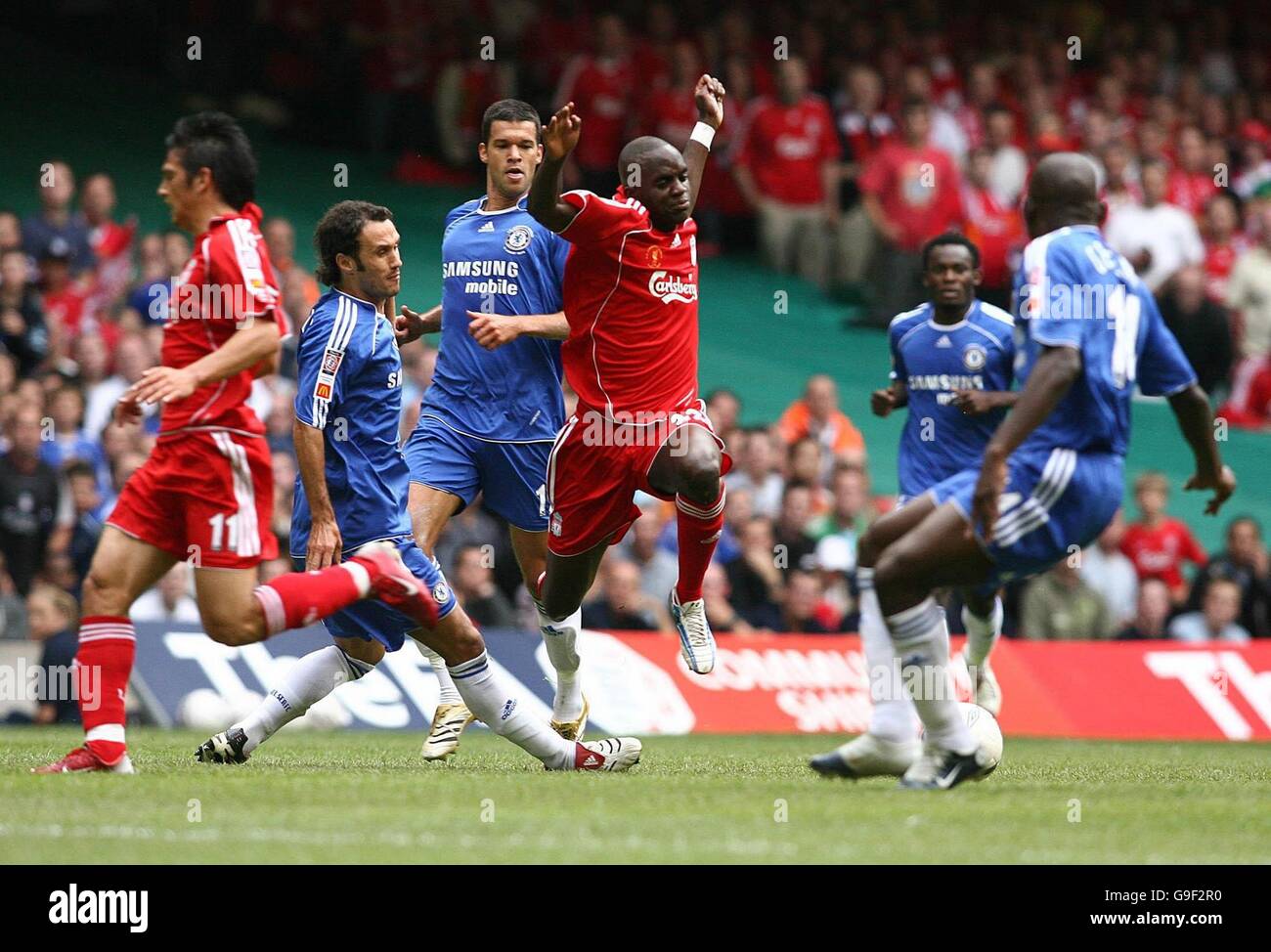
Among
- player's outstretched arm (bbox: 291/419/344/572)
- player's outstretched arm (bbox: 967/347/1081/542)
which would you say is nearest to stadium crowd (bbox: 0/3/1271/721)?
player's outstretched arm (bbox: 291/419/344/572)

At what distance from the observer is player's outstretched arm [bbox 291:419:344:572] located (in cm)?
892

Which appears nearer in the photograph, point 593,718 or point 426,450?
point 426,450

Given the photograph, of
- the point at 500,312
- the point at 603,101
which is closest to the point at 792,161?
the point at 603,101

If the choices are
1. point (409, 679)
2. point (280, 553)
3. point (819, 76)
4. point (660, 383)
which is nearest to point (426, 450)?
point (660, 383)

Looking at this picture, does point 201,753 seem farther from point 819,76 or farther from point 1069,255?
point 819,76

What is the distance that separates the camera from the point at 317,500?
901 cm

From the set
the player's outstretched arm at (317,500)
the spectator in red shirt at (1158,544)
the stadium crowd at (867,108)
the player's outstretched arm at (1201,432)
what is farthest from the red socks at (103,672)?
the stadium crowd at (867,108)

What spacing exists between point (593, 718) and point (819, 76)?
1115 cm

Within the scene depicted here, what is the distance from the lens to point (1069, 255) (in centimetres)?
805

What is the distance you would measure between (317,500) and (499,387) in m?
1.98

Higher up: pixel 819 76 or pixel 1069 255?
pixel 819 76

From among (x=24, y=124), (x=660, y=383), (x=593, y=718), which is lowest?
(x=593, y=718)

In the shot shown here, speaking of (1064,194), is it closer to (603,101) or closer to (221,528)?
(221,528)
